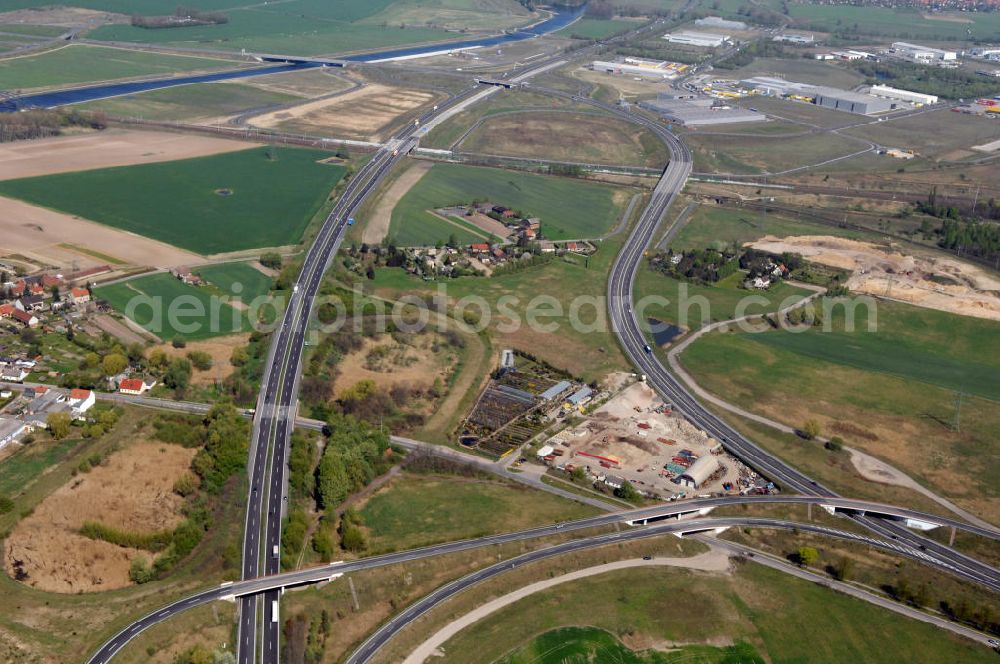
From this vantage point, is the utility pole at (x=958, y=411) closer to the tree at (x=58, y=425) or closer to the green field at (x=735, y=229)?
the green field at (x=735, y=229)

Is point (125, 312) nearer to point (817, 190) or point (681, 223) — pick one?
point (681, 223)

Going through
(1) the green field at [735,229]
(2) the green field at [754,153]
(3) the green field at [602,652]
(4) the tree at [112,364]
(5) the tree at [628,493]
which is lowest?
(3) the green field at [602,652]

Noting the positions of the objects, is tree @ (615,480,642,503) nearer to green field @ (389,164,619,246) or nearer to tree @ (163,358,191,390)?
tree @ (163,358,191,390)

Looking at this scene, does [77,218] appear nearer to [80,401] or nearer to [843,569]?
[80,401]

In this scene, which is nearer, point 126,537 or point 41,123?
point 126,537

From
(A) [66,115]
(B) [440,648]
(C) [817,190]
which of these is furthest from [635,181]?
(B) [440,648]

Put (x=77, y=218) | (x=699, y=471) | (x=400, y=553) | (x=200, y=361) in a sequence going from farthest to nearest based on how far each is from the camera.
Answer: (x=77, y=218) → (x=200, y=361) → (x=699, y=471) → (x=400, y=553)

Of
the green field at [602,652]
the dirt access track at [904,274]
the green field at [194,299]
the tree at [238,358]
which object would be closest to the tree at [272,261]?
the green field at [194,299]

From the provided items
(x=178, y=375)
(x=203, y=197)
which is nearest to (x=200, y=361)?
(x=178, y=375)

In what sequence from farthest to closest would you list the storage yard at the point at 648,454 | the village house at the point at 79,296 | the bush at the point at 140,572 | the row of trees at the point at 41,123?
the row of trees at the point at 41,123, the village house at the point at 79,296, the storage yard at the point at 648,454, the bush at the point at 140,572
